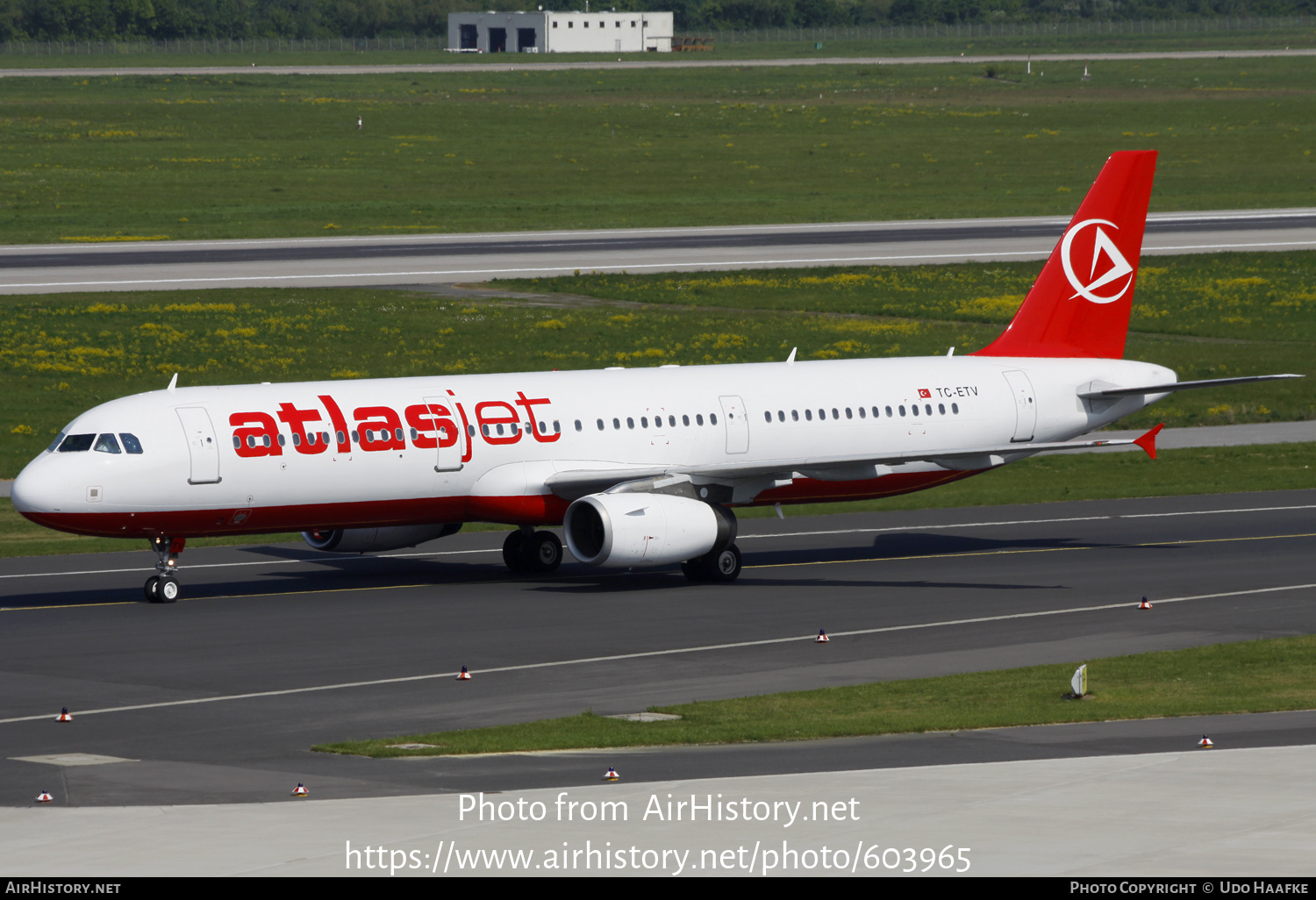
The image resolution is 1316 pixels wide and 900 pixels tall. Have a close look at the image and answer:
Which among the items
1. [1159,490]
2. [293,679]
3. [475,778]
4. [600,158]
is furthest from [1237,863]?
[600,158]

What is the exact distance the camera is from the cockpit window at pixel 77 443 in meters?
37.6

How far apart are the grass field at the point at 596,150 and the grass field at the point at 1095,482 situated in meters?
54.5

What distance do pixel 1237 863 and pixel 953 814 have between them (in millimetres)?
3331

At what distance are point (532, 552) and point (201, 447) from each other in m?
8.48

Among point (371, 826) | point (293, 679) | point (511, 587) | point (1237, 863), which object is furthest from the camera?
point (511, 587)

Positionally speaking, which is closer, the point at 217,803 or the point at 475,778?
the point at 217,803

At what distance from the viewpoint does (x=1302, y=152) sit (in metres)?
145

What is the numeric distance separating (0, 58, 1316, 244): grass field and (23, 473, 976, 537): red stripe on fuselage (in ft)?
220

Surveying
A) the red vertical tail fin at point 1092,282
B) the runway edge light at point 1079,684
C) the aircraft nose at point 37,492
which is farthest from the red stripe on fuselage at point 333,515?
the runway edge light at point 1079,684

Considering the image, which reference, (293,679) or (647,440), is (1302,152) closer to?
(647,440)

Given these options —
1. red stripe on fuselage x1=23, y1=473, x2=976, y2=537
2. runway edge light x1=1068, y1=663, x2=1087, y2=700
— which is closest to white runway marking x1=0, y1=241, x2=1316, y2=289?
red stripe on fuselage x1=23, y1=473, x2=976, y2=537

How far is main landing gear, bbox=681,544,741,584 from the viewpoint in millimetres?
41281

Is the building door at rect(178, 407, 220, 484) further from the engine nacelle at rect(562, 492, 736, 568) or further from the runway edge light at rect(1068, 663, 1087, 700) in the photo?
the runway edge light at rect(1068, 663, 1087, 700)

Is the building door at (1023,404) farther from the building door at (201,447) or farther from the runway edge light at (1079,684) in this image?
the building door at (201,447)
